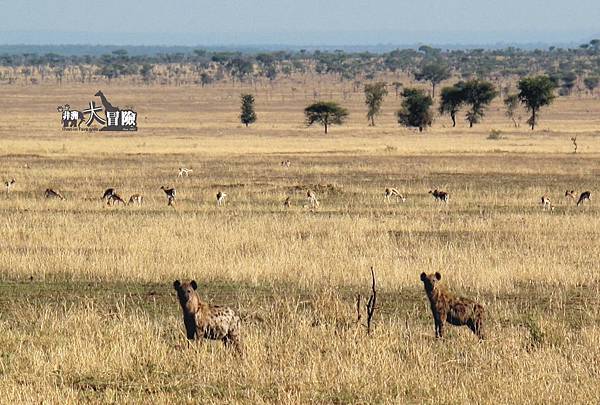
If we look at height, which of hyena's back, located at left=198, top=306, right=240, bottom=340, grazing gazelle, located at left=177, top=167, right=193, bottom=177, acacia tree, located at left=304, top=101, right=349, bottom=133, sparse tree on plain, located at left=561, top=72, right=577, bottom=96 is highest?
hyena's back, located at left=198, top=306, right=240, bottom=340

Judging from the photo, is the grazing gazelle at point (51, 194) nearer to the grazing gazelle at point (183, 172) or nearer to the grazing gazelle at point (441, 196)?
the grazing gazelle at point (183, 172)

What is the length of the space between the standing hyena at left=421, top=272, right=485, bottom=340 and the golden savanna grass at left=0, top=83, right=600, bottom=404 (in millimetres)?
272

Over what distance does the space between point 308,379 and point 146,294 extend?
20.4 ft

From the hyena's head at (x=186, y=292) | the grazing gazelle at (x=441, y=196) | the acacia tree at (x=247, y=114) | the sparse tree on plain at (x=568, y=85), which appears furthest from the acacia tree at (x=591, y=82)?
the hyena's head at (x=186, y=292)

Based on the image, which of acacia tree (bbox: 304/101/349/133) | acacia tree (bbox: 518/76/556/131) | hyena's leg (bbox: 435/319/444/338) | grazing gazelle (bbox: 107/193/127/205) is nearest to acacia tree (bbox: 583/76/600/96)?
acacia tree (bbox: 518/76/556/131)

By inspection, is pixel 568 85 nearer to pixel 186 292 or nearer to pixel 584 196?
pixel 584 196

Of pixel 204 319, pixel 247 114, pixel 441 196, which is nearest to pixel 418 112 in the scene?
pixel 247 114

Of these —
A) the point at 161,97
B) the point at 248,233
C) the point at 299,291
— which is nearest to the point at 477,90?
the point at 161,97

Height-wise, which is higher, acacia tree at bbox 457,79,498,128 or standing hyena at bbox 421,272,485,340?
standing hyena at bbox 421,272,485,340

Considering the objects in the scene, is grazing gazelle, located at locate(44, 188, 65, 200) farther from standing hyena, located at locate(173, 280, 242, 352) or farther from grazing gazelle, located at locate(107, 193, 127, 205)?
standing hyena, located at locate(173, 280, 242, 352)

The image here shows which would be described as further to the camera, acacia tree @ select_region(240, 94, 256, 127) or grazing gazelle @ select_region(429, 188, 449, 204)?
acacia tree @ select_region(240, 94, 256, 127)

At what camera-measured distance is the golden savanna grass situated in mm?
10469

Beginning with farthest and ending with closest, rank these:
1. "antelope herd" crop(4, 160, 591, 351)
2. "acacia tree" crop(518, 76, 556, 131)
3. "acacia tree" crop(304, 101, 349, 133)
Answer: "acacia tree" crop(518, 76, 556, 131) < "acacia tree" crop(304, 101, 349, 133) < "antelope herd" crop(4, 160, 591, 351)

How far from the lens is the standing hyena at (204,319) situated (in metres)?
10.4
